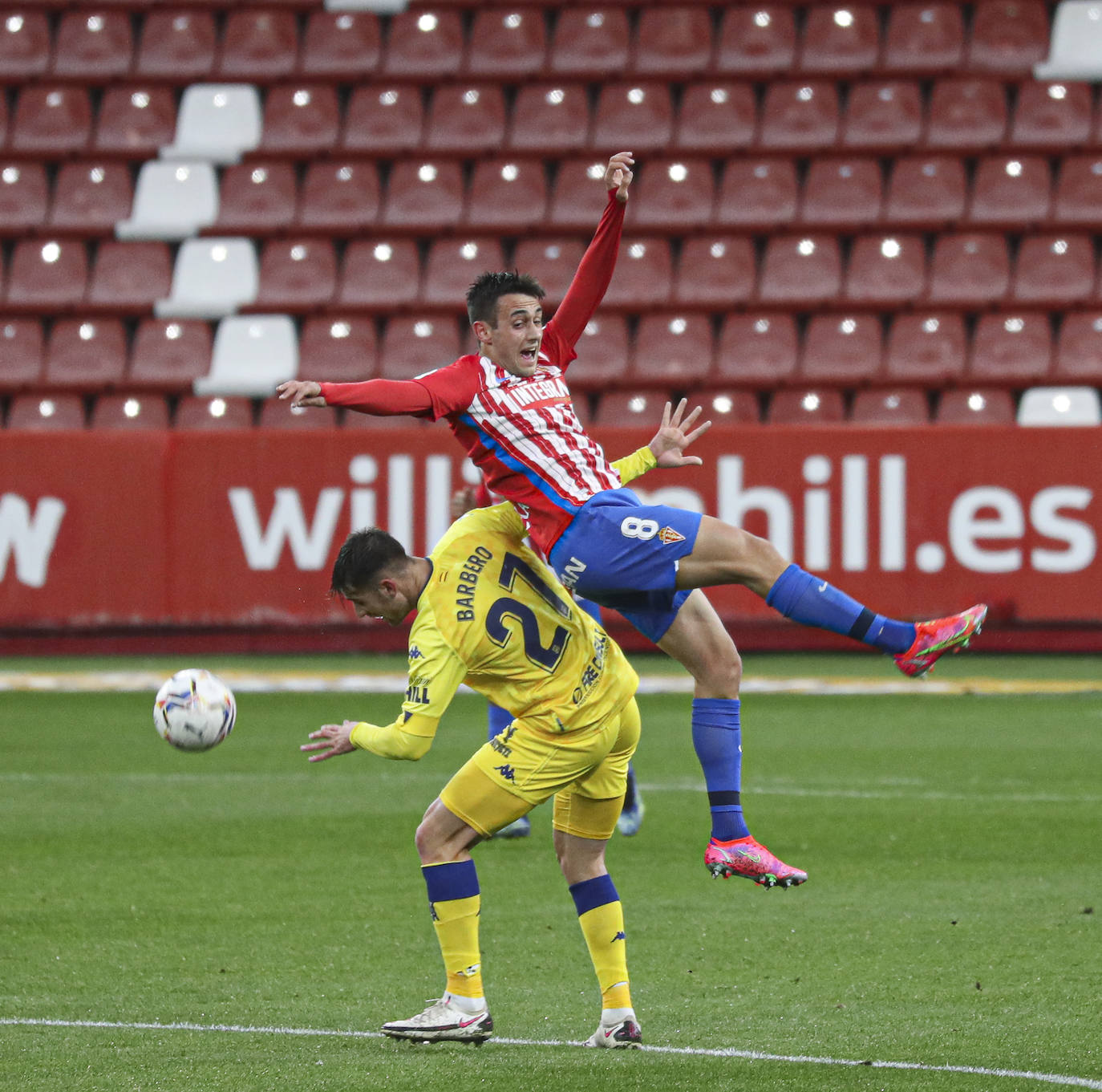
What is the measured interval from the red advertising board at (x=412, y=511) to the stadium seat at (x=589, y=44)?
5.16 m

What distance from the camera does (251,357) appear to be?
17234 millimetres

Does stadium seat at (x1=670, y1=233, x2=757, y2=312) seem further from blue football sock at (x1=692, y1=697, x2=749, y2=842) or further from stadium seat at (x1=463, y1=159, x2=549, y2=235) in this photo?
blue football sock at (x1=692, y1=697, x2=749, y2=842)

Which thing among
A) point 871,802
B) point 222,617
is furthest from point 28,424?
point 871,802

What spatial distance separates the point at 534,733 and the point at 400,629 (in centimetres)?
1038

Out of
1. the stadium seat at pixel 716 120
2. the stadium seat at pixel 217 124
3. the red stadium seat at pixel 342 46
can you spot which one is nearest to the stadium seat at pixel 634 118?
the stadium seat at pixel 716 120

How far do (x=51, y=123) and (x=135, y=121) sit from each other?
849 mm

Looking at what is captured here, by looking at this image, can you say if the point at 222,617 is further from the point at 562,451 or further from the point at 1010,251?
the point at 562,451

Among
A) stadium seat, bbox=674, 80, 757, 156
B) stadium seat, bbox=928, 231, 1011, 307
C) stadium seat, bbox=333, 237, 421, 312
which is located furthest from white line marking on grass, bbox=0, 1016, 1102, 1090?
stadium seat, bbox=674, 80, 757, 156

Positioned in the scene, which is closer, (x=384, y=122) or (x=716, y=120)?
(x=716, y=120)

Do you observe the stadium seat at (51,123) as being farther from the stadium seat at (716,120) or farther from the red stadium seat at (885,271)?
the red stadium seat at (885,271)

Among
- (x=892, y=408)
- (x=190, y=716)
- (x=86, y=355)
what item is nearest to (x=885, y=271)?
(x=892, y=408)

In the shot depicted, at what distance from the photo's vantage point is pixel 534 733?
17.0 ft

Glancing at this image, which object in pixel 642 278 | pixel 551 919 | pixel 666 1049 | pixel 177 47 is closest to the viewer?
pixel 666 1049

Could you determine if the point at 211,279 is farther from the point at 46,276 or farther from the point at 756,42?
the point at 756,42
